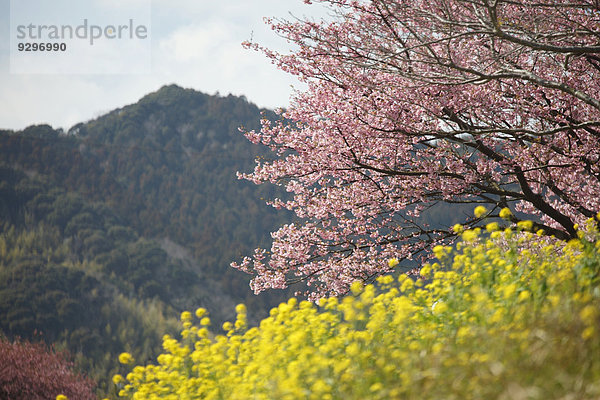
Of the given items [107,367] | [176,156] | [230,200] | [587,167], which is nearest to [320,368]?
[587,167]

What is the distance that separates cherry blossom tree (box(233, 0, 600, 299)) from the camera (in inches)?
257

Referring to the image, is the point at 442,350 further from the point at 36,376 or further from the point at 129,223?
the point at 129,223

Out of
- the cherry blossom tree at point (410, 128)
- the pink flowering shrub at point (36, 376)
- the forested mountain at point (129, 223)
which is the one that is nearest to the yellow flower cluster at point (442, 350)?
the cherry blossom tree at point (410, 128)

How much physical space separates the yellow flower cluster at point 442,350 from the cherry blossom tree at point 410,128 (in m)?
2.45

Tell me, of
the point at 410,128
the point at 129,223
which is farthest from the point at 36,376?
the point at 129,223

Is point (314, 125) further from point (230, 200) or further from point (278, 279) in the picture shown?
point (230, 200)

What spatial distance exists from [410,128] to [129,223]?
6032 centimetres

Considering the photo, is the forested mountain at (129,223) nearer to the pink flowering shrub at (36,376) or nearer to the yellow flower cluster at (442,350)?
the pink flowering shrub at (36,376)

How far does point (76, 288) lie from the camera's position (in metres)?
45.0

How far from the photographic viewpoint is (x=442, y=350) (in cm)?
298

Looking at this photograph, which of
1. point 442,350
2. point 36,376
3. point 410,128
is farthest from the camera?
point 36,376

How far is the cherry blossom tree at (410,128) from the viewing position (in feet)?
21.4

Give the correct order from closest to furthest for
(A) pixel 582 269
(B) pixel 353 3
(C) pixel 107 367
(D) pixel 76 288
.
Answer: (A) pixel 582 269 < (B) pixel 353 3 < (C) pixel 107 367 < (D) pixel 76 288

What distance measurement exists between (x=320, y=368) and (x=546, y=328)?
4.54ft
